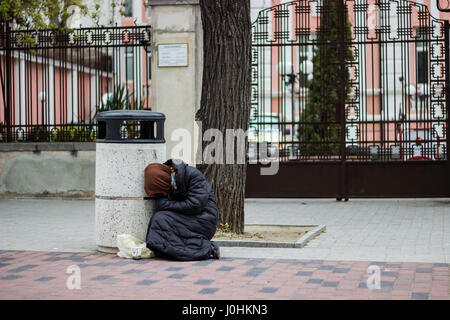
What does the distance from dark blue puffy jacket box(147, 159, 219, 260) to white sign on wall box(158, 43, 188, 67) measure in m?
6.14

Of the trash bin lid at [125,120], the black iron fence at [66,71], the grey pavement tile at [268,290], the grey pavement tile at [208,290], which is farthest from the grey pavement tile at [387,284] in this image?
the black iron fence at [66,71]

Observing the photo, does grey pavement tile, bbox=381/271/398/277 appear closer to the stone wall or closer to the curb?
the curb

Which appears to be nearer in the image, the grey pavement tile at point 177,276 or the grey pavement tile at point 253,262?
the grey pavement tile at point 177,276

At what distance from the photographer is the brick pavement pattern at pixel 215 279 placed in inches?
237

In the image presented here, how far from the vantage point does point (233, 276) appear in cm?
681

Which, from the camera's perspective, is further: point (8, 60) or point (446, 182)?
point (8, 60)

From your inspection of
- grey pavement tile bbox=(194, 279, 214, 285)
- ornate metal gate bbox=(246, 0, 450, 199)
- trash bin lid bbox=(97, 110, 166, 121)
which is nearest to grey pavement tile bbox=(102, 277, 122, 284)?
grey pavement tile bbox=(194, 279, 214, 285)

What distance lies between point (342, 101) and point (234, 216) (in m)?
5.26

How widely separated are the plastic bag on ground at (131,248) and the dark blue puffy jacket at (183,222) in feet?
0.26

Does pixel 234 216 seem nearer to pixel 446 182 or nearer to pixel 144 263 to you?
pixel 144 263

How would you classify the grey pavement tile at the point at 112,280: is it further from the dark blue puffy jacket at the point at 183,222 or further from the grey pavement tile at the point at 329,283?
the grey pavement tile at the point at 329,283
